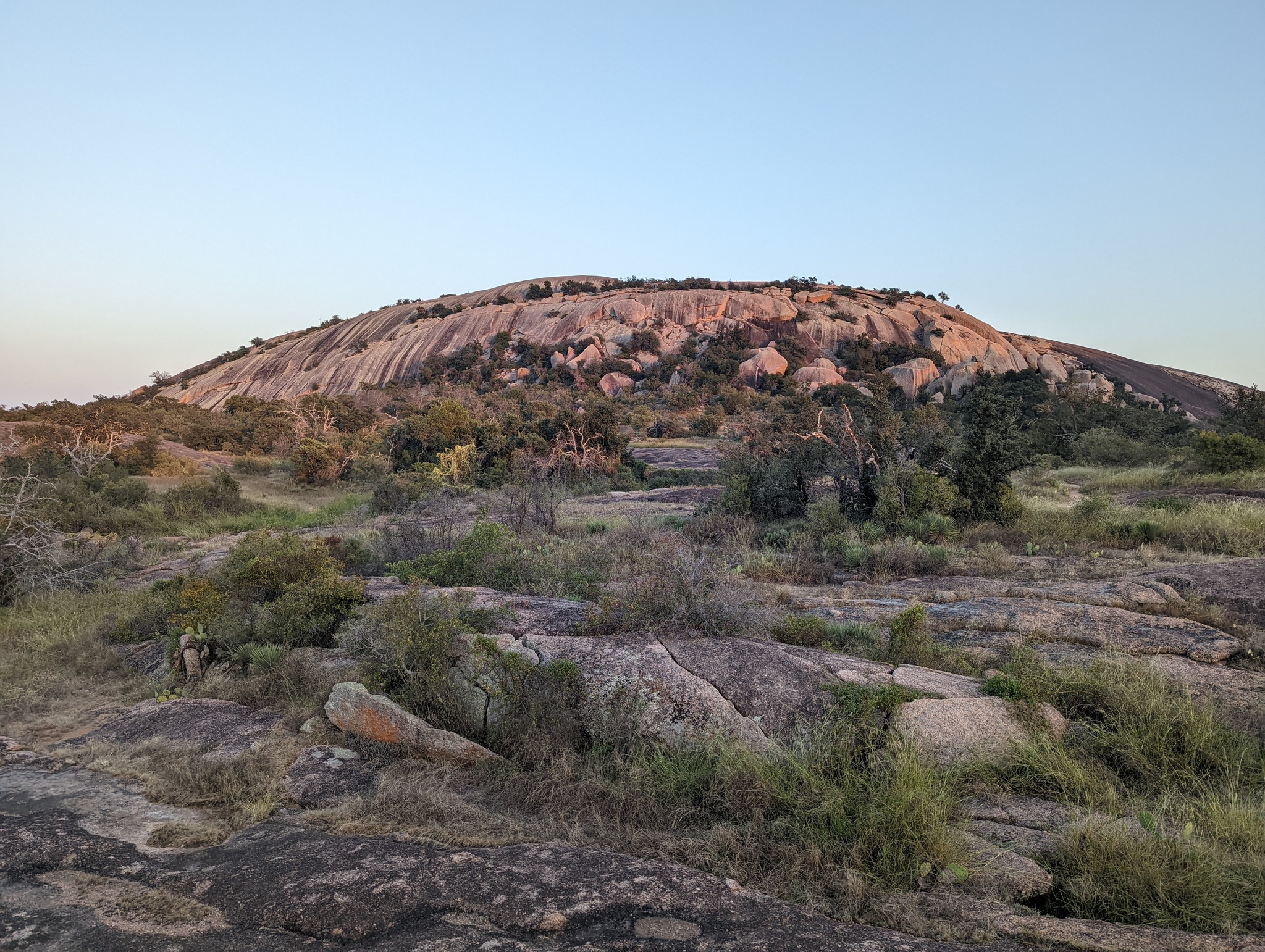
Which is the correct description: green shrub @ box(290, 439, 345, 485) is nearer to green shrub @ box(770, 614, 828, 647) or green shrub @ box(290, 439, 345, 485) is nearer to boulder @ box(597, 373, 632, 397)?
green shrub @ box(770, 614, 828, 647)

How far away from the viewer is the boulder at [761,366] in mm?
51188

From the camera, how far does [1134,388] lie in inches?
2301

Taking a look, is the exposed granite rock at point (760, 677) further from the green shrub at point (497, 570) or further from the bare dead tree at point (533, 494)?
the bare dead tree at point (533, 494)

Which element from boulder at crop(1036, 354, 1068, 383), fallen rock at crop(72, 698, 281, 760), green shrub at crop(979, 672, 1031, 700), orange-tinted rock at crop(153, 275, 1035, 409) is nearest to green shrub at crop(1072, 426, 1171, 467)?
green shrub at crop(979, 672, 1031, 700)

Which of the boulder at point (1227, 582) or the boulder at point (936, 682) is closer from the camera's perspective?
the boulder at point (936, 682)

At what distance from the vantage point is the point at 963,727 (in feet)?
14.0

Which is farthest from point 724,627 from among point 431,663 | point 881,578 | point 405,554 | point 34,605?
point 34,605

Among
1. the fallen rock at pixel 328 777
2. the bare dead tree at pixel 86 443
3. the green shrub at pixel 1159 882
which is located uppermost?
the bare dead tree at pixel 86 443

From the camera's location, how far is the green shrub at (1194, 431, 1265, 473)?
15.7 meters

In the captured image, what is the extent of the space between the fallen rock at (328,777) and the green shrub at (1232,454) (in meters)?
19.2

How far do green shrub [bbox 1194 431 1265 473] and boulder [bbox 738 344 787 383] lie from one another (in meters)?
35.6

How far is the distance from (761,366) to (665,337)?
10.3m

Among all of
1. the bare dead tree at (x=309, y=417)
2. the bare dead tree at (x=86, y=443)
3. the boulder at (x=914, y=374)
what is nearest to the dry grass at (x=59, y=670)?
the bare dead tree at (x=86, y=443)

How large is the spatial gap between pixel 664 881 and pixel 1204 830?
8.56ft
